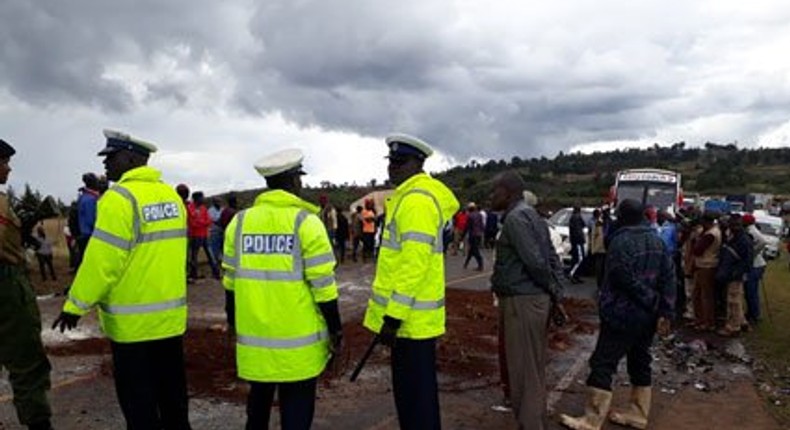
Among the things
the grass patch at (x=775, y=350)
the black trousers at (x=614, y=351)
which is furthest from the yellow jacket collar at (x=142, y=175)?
the grass patch at (x=775, y=350)

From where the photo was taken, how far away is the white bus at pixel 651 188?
81.4 ft

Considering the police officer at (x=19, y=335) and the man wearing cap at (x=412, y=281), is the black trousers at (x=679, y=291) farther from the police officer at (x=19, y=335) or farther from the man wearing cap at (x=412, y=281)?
the police officer at (x=19, y=335)

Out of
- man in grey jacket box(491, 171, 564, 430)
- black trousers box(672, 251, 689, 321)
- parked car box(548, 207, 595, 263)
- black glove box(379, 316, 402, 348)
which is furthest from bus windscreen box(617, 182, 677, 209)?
black glove box(379, 316, 402, 348)

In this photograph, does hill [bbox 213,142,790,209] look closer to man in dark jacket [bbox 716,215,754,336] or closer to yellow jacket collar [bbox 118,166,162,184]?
man in dark jacket [bbox 716,215,754,336]

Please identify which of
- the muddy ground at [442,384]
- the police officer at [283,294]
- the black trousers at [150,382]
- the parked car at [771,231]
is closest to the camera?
the police officer at [283,294]

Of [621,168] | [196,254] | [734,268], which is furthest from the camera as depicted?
[621,168]

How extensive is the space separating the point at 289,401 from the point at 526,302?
6.64 feet

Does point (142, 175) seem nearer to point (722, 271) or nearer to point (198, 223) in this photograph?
point (722, 271)

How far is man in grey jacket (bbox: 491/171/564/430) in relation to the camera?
5316 millimetres

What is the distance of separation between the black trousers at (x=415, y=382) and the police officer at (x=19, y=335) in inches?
100

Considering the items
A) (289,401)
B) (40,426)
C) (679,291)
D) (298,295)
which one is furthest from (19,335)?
(679,291)

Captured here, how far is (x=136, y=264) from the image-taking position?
14.9 feet

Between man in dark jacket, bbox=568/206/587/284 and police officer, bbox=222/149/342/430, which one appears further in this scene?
man in dark jacket, bbox=568/206/587/284

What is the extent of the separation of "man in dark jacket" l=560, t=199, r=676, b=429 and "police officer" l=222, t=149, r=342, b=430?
105 inches
